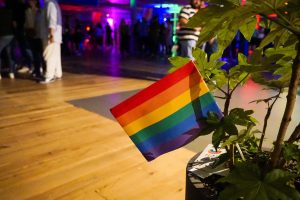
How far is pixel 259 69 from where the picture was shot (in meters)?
0.72

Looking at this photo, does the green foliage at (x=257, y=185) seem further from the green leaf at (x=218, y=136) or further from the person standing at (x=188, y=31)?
the person standing at (x=188, y=31)

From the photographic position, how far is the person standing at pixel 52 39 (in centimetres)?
489

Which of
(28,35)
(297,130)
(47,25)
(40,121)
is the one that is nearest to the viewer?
(297,130)

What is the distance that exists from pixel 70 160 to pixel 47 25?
10.9 ft

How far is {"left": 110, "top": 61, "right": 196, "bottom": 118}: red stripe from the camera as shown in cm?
78

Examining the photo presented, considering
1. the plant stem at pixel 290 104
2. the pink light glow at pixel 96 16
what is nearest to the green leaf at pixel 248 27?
the plant stem at pixel 290 104

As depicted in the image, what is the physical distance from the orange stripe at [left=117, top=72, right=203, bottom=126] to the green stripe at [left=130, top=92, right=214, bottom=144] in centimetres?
4

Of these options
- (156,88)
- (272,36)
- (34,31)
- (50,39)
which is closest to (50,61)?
(50,39)

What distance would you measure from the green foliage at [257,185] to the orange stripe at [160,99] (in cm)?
23

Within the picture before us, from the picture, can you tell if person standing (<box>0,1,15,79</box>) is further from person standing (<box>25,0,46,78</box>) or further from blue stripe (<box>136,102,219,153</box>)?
blue stripe (<box>136,102,219,153</box>)

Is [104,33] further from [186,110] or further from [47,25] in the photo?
[186,110]

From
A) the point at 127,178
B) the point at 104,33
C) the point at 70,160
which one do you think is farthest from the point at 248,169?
the point at 104,33

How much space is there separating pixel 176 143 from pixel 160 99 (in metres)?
0.13

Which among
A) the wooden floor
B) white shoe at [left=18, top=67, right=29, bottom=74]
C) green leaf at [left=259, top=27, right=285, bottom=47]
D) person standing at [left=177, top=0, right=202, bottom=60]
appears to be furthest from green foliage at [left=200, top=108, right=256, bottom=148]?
white shoe at [left=18, top=67, right=29, bottom=74]
